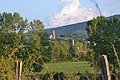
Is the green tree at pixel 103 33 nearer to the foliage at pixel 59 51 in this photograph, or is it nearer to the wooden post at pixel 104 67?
the foliage at pixel 59 51

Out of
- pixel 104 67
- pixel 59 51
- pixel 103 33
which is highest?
pixel 103 33

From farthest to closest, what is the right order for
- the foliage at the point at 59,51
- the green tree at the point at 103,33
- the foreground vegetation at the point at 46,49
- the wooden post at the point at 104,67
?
the green tree at the point at 103,33
the foliage at the point at 59,51
the foreground vegetation at the point at 46,49
the wooden post at the point at 104,67

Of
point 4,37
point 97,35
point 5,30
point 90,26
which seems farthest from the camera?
point 5,30

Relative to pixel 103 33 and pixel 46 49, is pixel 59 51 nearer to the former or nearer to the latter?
pixel 46 49

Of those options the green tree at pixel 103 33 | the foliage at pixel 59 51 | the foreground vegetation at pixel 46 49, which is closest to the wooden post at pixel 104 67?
the foreground vegetation at pixel 46 49

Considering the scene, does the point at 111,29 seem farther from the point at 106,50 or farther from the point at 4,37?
the point at 4,37

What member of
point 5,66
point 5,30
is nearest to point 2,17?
point 5,30

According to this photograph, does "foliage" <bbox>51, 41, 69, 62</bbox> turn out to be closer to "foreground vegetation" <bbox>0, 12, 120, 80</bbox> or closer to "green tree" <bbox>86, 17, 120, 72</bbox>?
"foreground vegetation" <bbox>0, 12, 120, 80</bbox>

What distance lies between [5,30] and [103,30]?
26.0m

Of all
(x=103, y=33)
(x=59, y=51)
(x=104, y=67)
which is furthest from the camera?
(x=59, y=51)

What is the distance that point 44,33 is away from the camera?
77.5m

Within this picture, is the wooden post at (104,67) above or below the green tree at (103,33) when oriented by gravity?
below

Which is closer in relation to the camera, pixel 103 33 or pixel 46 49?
pixel 103 33

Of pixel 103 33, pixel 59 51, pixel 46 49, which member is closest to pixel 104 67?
pixel 103 33
